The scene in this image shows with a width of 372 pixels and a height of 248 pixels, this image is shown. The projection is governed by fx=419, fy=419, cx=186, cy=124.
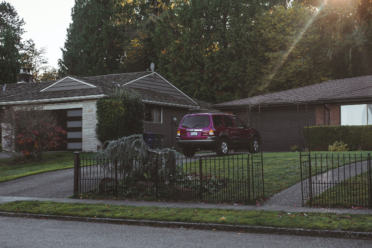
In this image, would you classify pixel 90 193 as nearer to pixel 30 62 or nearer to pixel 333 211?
pixel 333 211

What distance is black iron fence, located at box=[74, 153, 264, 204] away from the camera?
37.3ft

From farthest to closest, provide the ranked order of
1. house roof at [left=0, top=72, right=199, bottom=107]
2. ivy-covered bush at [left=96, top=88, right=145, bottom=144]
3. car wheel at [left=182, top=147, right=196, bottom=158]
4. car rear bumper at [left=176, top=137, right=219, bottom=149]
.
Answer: house roof at [left=0, top=72, right=199, bottom=107]
ivy-covered bush at [left=96, top=88, right=145, bottom=144]
car wheel at [left=182, top=147, right=196, bottom=158]
car rear bumper at [left=176, top=137, right=219, bottom=149]

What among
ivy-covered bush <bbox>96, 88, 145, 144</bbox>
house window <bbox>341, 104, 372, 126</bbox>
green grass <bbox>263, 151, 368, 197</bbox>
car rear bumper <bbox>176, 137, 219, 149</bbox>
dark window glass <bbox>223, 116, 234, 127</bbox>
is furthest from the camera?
house window <bbox>341, 104, 372, 126</bbox>

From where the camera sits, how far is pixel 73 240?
7.28 meters

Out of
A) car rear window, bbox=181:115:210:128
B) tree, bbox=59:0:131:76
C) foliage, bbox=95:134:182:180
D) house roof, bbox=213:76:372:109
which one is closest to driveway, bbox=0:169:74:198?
foliage, bbox=95:134:182:180

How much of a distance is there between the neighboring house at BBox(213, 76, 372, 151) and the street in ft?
52.7

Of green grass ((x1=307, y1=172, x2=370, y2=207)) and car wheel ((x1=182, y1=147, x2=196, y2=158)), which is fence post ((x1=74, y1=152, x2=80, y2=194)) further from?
green grass ((x1=307, y1=172, x2=370, y2=207))

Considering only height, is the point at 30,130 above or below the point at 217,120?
below

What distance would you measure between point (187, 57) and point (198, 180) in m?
32.0

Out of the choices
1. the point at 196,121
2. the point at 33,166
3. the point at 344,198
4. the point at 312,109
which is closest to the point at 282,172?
the point at 344,198

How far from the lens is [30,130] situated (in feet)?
64.6

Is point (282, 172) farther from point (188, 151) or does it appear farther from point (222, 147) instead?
point (188, 151)

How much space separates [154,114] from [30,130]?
949 cm

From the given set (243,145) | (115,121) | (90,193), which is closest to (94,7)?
(115,121)
